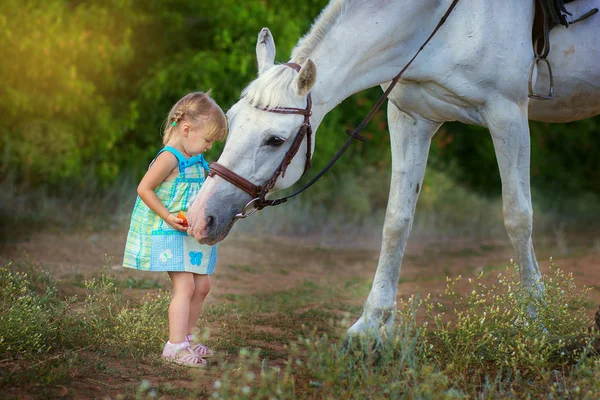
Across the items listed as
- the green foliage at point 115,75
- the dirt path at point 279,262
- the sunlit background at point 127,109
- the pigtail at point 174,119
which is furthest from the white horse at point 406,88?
the green foliage at point 115,75

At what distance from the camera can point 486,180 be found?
16.0 m

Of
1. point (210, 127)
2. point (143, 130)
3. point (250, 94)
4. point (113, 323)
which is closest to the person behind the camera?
point (250, 94)

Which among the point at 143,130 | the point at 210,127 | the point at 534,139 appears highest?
the point at 534,139

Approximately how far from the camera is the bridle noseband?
10.9 feet

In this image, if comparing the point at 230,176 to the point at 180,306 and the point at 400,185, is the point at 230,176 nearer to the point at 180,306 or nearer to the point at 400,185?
the point at 180,306

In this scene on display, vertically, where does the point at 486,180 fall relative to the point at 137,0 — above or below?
below

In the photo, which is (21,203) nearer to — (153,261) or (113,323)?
(113,323)

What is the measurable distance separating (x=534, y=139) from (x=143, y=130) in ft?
30.0

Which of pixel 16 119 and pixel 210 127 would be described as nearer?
pixel 210 127

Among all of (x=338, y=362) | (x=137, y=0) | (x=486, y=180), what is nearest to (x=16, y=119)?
(x=137, y=0)

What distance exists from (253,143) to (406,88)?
3.81ft

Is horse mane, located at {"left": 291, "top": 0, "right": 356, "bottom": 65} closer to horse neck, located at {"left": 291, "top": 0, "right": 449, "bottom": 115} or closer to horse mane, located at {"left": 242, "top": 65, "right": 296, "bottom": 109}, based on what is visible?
horse neck, located at {"left": 291, "top": 0, "right": 449, "bottom": 115}

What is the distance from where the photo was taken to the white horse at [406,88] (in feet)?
11.1

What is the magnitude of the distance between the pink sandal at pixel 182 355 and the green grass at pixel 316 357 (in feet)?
0.23
